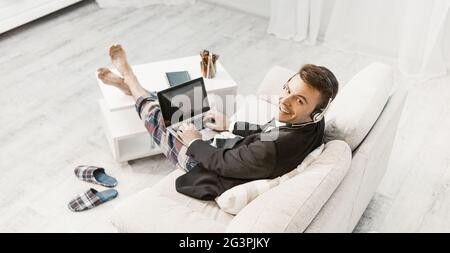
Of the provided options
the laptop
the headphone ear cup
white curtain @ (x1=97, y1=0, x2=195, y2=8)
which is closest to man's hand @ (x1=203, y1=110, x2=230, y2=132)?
the laptop

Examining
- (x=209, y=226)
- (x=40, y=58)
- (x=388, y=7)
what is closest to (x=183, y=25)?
→ (x=40, y=58)

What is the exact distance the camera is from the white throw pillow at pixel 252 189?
192 centimetres

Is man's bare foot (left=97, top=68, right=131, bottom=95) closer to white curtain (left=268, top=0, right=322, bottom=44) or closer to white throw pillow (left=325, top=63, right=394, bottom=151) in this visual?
white throw pillow (left=325, top=63, right=394, bottom=151)

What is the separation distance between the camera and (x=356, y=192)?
6.75ft

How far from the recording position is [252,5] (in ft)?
14.9

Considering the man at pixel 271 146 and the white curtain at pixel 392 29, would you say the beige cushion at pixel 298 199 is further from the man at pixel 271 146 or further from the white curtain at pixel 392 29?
the white curtain at pixel 392 29

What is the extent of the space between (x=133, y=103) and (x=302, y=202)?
4.30 feet

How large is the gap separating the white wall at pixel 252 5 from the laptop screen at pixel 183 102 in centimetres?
211

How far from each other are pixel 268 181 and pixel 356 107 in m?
0.48

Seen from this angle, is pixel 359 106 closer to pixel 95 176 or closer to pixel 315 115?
pixel 315 115

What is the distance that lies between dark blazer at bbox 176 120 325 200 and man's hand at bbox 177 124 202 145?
0.07 meters

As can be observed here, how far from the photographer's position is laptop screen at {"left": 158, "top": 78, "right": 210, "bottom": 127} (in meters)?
2.43

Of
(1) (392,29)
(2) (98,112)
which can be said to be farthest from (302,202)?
(1) (392,29)

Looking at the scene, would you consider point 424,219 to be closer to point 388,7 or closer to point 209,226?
point 209,226
